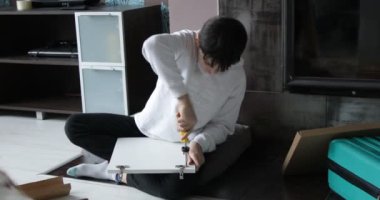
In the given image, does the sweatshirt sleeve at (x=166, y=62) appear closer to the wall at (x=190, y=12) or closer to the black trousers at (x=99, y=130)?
the black trousers at (x=99, y=130)

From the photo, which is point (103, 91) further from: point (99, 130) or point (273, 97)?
point (273, 97)

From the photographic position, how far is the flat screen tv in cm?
205

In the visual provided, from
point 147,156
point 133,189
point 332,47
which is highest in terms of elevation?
point 332,47

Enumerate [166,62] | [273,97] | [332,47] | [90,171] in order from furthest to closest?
[273,97], [332,47], [90,171], [166,62]

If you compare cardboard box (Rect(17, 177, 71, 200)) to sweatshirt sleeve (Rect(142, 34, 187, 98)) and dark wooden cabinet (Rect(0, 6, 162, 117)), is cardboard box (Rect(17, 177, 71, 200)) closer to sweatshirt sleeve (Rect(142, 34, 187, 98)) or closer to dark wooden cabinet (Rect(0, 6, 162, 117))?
sweatshirt sleeve (Rect(142, 34, 187, 98))

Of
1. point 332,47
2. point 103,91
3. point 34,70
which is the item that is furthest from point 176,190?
point 34,70

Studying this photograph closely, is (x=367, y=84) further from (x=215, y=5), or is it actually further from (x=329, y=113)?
(x=215, y=5)

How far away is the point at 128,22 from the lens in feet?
8.65

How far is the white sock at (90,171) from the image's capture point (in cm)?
201

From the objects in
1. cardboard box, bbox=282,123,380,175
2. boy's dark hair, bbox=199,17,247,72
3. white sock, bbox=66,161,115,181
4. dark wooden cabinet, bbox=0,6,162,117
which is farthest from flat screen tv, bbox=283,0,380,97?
dark wooden cabinet, bbox=0,6,162,117

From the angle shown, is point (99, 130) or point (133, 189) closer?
point (133, 189)

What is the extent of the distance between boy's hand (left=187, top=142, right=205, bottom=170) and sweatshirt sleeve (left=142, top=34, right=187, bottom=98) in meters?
0.19

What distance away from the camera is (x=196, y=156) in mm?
1775

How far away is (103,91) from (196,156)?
3.62 ft
